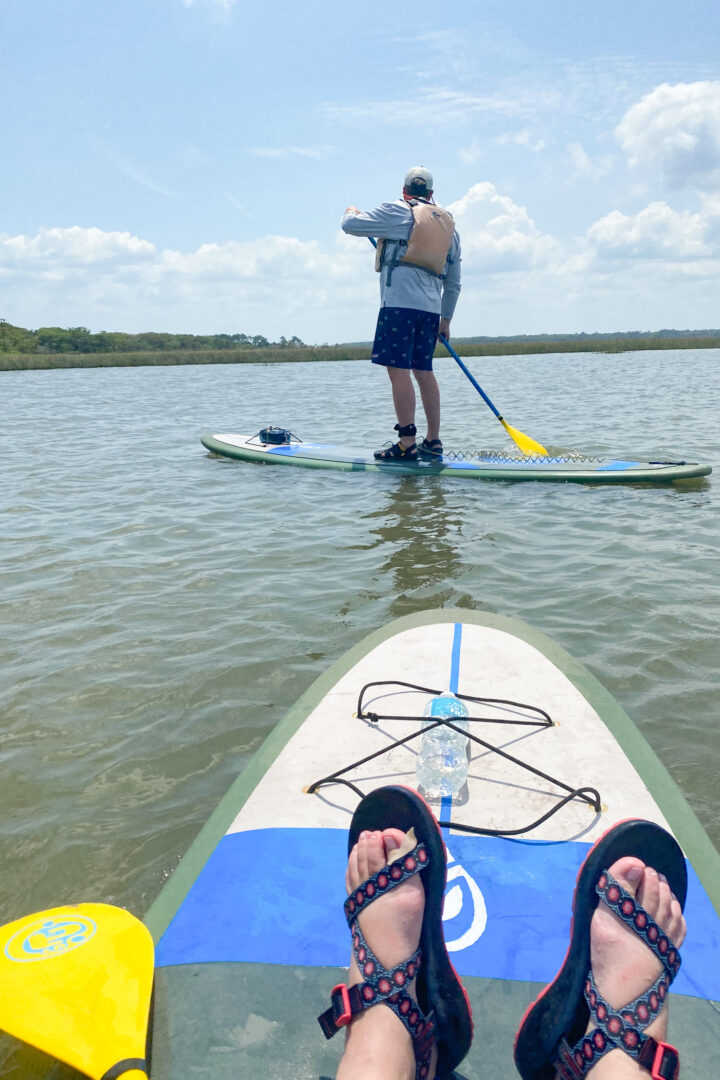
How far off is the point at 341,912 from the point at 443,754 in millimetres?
616

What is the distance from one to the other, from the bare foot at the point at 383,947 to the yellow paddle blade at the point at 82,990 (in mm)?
418

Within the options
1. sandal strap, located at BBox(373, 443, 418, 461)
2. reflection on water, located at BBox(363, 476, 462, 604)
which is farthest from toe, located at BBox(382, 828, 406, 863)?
sandal strap, located at BBox(373, 443, 418, 461)

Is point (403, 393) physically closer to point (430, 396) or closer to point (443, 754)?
point (430, 396)

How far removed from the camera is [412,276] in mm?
6875

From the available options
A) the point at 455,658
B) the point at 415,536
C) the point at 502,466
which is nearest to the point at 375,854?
the point at 455,658

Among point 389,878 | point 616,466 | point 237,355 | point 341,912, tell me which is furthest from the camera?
point 237,355

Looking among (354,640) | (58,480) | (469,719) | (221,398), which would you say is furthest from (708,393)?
(469,719)

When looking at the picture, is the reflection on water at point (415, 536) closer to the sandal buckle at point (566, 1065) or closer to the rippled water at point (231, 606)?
the rippled water at point (231, 606)

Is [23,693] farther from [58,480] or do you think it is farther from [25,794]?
[58,480]

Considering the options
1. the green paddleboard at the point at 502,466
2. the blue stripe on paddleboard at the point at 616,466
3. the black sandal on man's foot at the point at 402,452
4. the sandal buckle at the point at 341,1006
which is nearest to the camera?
the sandal buckle at the point at 341,1006

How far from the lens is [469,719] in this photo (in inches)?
96.0

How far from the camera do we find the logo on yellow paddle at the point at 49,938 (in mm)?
1619

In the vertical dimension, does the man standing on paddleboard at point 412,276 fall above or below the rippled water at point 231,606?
above

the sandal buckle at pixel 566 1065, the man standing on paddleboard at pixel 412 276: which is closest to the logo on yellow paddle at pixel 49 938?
the sandal buckle at pixel 566 1065
